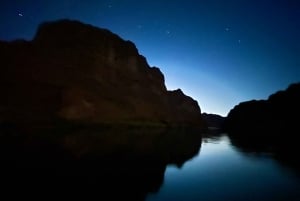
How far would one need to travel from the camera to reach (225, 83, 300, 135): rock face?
410 feet

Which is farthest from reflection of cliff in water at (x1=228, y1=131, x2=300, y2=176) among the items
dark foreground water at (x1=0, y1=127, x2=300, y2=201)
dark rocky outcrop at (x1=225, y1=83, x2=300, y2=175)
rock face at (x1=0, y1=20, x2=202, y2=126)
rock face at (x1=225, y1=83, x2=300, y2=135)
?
rock face at (x1=225, y1=83, x2=300, y2=135)

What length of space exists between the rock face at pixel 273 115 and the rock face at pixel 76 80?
53.5 m

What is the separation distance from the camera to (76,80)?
8875cm

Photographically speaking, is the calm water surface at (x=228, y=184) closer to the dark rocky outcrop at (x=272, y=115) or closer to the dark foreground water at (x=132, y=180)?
the dark foreground water at (x=132, y=180)

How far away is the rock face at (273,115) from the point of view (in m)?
125

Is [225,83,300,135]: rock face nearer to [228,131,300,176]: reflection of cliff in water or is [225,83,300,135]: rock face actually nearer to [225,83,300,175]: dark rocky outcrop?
[225,83,300,175]: dark rocky outcrop

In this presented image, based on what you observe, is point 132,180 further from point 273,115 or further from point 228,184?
point 273,115

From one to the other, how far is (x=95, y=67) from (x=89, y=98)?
21146 mm

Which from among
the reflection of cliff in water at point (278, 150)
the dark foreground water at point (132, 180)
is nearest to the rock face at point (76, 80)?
the reflection of cliff in water at point (278, 150)

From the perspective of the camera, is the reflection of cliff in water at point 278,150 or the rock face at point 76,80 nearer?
the reflection of cliff in water at point 278,150

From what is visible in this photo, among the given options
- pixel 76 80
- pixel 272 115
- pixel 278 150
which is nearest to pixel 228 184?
pixel 278 150

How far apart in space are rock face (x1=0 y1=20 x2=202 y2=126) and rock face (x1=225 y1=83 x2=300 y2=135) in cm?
5347

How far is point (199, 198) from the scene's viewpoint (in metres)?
11.6

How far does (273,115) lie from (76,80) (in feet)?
367
